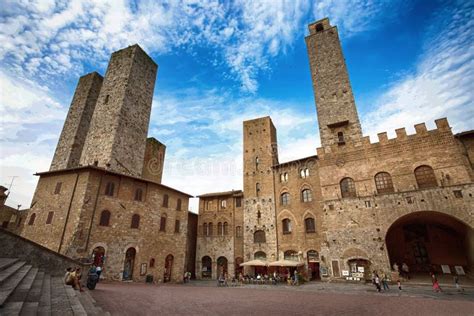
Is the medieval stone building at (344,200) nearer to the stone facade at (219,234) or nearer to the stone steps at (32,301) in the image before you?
the stone facade at (219,234)

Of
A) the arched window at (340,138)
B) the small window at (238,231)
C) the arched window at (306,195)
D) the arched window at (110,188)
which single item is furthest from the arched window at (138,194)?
the arched window at (340,138)

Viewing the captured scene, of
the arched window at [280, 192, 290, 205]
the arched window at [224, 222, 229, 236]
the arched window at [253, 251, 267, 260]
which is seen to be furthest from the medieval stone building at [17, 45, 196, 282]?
the arched window at [280, 192, 290, 205]

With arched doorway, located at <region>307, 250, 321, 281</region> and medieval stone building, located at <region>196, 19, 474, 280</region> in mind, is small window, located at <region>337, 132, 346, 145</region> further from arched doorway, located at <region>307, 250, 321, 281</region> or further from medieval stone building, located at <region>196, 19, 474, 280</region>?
arched doorway, located at <region>307, 250, 321, 281</region>

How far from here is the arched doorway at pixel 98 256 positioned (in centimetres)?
1675

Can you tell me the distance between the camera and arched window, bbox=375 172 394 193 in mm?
18922

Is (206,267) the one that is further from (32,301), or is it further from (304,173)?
(32,301)

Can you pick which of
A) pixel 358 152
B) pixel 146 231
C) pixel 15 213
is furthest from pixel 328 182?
pixel 15 213

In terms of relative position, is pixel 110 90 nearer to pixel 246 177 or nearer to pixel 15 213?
pixel 246 177

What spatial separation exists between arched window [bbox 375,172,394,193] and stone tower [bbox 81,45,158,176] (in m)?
22.3

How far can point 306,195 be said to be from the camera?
76.1 feet

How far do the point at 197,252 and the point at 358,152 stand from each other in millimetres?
20778

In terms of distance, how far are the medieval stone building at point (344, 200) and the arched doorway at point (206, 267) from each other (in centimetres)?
12

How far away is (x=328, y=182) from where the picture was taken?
2159 cm

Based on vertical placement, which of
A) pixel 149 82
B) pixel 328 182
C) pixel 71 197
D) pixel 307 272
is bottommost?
pixel 307 272
